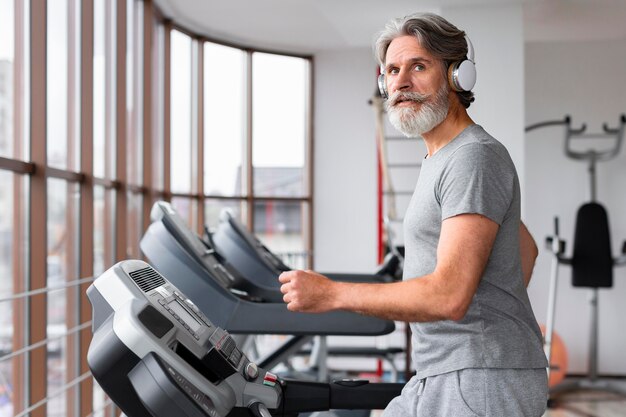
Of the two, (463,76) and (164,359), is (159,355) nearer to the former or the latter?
(164,359)

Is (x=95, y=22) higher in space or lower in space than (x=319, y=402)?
higher

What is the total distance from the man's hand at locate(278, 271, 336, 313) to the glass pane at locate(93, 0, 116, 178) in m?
3.35

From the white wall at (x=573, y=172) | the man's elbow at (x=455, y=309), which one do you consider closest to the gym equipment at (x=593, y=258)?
the white wall at (x=573, y=172)

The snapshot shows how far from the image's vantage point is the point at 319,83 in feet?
23.5

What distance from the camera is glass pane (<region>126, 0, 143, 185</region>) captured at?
17.5 feet

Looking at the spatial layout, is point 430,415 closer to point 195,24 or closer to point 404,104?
point 404,104

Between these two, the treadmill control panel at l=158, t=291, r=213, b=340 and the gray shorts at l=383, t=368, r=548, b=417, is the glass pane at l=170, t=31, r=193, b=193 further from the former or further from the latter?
the gray shorts at l=383, t=368, r=548, b=417

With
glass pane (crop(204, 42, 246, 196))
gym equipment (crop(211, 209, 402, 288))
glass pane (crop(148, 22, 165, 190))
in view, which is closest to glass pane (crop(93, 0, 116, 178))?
glass pane (crop(148, 22, 165, 190))

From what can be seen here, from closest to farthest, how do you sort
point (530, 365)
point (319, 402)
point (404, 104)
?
point (530, 365)
point (404, 104)
point (319, 402)

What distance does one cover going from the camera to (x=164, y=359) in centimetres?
148

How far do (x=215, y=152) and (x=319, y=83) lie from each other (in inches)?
43.1

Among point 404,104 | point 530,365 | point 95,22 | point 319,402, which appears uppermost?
point 95,22

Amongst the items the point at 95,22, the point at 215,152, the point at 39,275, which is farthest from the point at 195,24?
the point at 39,275

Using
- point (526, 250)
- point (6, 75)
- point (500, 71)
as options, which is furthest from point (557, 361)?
point (526, 250)
